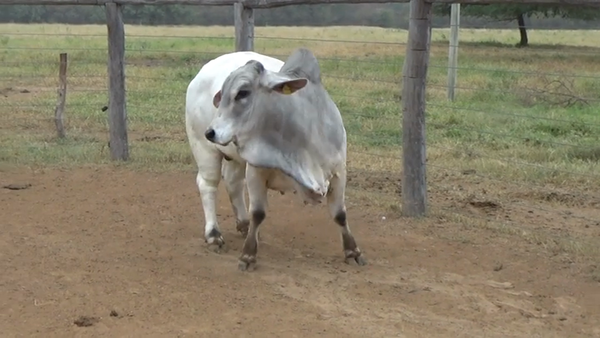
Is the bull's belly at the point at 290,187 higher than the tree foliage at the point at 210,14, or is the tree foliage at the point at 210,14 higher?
the tree foliage at the point at 210,14

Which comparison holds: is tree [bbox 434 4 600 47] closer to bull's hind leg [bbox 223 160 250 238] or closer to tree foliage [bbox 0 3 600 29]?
tree foliage [bbox 0 3 600 29]

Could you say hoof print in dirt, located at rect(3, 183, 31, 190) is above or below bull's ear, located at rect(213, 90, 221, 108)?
below

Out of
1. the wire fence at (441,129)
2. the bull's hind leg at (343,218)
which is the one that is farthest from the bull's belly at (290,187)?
the wire fence at (441,129)

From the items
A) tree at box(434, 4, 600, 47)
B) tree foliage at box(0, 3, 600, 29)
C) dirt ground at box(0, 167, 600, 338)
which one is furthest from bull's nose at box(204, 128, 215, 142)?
tree at box(434, 4, 600, 47)

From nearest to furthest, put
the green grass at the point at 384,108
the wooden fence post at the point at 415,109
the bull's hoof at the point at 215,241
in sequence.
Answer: the bull's hoof at the point at 215,241 → the wooden fence post at the point at 415,109 → the green grass at the point at 384,108

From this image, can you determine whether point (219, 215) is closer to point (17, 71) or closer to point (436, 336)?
point (436, 336)

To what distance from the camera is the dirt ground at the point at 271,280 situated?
5.10 m

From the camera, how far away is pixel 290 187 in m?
6.02

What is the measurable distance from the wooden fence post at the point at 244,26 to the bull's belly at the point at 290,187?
3.19m

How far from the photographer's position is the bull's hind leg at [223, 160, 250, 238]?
22.6ft

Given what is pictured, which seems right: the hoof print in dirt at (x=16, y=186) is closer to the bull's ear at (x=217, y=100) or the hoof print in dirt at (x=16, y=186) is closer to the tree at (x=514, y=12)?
the bull's ear at (x=217, y=100)

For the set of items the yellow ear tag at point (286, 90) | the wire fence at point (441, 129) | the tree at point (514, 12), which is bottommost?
the wire fence at point (441, 129)

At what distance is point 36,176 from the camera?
29.8 ft

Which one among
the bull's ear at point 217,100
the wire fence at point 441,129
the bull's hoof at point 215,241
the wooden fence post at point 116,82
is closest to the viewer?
the bull's ear at point 217,100
